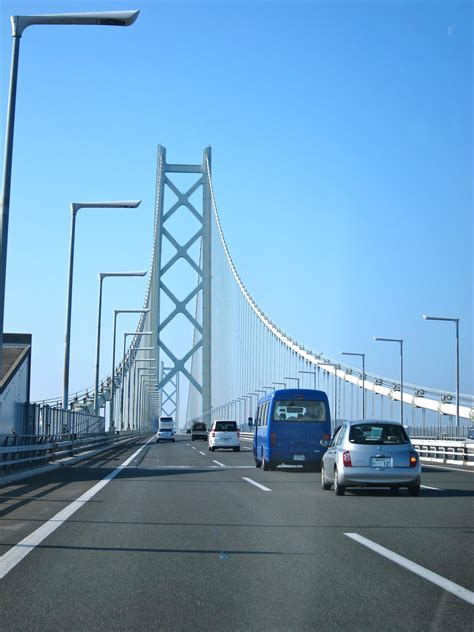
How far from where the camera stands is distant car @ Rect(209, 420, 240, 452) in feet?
159

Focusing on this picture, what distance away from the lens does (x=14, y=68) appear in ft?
65.1

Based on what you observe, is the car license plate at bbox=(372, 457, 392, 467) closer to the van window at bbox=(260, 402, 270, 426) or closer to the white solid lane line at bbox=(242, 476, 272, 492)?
Result: the white solid lane line at bbox=(242, 476, 272, 492)

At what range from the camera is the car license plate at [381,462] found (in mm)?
17219

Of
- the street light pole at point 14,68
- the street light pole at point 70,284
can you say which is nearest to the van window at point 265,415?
the street light pole at point 70,284

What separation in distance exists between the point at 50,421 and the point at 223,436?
62.9ft

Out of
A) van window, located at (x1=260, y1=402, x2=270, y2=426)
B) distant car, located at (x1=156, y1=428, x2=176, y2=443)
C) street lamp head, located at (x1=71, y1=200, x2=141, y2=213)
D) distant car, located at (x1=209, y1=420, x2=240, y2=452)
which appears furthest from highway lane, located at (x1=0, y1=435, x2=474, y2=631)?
distant car, located at (x1=156, y1=428, x2=176, y2=443)

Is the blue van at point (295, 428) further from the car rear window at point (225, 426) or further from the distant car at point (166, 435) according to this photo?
the distant car at point (166, 435)

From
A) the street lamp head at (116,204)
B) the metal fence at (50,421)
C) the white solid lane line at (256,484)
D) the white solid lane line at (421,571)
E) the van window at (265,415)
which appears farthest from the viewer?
the street lamp head at (116,204)

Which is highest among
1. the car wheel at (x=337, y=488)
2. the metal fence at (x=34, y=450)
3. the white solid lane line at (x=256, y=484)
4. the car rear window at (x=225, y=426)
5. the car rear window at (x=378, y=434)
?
the car rear window at (x=225, y=426)

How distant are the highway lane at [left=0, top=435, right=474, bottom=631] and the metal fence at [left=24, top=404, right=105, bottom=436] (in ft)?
31.8

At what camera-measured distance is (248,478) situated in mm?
22688

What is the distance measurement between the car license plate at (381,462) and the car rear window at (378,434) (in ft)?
1.04

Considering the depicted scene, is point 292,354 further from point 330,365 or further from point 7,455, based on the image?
point 7,455

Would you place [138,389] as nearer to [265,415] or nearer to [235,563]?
[265,415]
